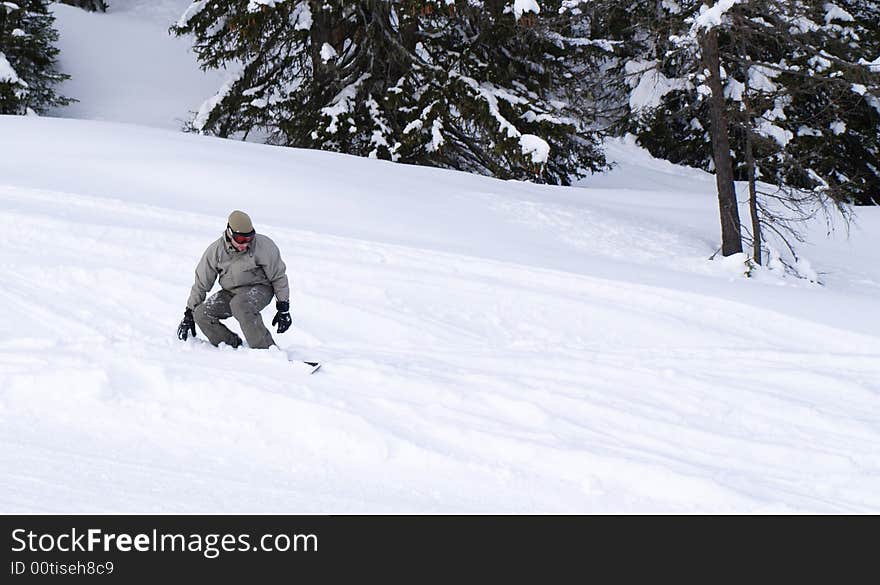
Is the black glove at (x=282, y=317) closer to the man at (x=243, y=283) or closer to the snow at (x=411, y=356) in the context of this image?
the man at (x=243, y=283)

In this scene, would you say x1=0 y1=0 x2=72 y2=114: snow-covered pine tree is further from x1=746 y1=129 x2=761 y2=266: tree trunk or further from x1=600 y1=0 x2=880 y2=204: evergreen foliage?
x1=746 y1=129 x2=761 y2=266: tree trunk

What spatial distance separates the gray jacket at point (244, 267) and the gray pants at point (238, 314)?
0.07 meters

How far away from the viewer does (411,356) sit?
7.54 metres

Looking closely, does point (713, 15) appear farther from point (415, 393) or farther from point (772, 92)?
point (415, 393)

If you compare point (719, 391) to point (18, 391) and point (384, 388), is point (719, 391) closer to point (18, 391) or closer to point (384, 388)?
point (384, 388)

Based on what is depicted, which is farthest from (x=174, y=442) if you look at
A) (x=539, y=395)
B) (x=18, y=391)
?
(x=539, y=395)

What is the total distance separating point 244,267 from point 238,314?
40 centimetres

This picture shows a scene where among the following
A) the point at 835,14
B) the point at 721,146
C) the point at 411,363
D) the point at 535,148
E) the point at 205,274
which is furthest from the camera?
the point at 835,14

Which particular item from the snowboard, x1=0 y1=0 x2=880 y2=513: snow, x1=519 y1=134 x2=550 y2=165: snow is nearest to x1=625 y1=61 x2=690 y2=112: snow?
x1=519 y1=134 x2=550 y2=165: snow

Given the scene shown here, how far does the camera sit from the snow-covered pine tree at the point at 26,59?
1755 cm

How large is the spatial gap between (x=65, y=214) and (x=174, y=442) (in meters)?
5.72

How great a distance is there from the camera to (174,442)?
5.58 m

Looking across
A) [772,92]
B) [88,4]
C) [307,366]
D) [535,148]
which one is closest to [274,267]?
[307,366]

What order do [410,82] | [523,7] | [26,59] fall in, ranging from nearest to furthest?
[523,7] → [410,82] → [26,59]
